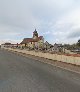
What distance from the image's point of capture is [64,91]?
10039 mm

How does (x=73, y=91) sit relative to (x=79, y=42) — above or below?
below

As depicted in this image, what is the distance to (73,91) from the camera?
10.1 m

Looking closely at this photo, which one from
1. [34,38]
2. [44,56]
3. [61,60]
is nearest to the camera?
[61,60]

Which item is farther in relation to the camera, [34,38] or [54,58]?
[34,38]

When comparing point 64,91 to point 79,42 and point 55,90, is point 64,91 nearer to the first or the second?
point 55,90

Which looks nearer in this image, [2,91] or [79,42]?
[2,91]

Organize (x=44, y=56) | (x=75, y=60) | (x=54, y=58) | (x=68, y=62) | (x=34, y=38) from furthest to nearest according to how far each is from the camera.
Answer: (x=34, y=38) → (x=44, y=56) → (x=54, y=58) → (x=68, y=62) → (x=75, y=60)

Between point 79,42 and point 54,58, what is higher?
point 79,42

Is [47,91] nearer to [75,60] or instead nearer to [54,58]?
[75,60]

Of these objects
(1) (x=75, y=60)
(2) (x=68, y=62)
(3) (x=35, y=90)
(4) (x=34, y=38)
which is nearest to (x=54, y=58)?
(2) (x=68, y=62)

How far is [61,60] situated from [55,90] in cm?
1897

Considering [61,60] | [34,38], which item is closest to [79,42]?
[34,38]

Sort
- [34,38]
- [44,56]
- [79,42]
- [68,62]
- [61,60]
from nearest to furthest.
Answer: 1. [68,62]
2. [61,60]
3. [44,56]
4. [79,42]
5. [34,38]

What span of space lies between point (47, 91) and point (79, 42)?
4812 inches
